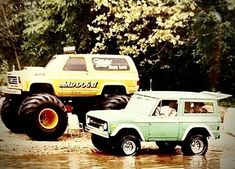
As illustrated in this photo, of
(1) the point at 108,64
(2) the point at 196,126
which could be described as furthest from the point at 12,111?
(2) the point at 196,126

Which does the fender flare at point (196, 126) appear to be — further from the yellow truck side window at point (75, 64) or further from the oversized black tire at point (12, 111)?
the oversized black tire at point (12, 111)

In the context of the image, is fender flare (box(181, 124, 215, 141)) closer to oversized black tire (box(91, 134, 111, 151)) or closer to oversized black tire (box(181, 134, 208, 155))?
oversized black tire (box(181, 134, 208, 155))

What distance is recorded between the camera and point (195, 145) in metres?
4.48

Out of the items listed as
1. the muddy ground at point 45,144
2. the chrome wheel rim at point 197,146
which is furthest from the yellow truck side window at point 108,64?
the chrome wheel rim at point 197,146

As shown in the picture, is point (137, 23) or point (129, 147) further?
point (137, 23)

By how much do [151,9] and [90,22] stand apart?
1.59ft

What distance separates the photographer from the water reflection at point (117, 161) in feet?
13.5

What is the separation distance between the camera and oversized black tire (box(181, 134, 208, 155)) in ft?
14.6

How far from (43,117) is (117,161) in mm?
630

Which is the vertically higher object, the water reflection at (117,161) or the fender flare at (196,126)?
the fender flare at (196,126)

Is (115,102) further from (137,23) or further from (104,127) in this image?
(137,23)

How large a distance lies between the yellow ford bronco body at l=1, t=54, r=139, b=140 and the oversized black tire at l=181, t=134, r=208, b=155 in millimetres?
557

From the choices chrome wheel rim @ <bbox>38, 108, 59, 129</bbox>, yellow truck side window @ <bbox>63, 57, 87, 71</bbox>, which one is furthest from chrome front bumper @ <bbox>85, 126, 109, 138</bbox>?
yellow truck side window @ <bbox>63, 57, 87, 71</bbox>

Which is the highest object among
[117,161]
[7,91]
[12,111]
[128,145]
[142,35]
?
[142,35]
